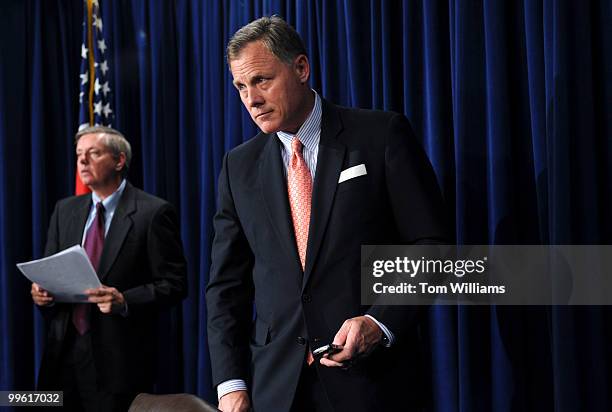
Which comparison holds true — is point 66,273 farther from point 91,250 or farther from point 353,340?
point 353,340

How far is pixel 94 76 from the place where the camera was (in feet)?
12.4

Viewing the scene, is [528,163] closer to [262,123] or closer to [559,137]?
[559,137]

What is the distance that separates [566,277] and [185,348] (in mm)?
1993

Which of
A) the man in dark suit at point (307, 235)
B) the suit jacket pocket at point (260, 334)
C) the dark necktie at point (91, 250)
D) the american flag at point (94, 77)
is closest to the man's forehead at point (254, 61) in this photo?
the man in dark suit at point (307, 235)

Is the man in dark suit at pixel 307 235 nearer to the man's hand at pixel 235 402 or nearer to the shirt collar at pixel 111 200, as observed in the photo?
the man's hand at pixel 235 402

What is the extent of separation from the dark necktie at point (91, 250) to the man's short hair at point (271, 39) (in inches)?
56.6

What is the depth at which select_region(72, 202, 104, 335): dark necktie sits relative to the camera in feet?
9.78

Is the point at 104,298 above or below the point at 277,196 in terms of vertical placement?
below

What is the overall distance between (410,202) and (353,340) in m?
0.38

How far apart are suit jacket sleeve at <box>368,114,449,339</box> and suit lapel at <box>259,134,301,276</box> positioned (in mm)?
254

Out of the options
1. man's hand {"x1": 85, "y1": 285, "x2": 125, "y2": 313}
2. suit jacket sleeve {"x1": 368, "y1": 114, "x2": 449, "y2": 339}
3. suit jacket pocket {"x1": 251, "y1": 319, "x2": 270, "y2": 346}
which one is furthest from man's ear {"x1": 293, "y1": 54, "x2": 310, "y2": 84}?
man's hand {"x1": 85, "y1": 285, "x2": 125, "y2": 313}

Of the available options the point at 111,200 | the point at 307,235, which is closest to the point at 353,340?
the point at 307,235

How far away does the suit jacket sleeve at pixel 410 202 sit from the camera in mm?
1778

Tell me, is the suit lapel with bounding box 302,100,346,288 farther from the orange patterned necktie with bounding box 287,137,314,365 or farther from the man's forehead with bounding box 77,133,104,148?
the man's forehead with bounding box 77,133,104,148
